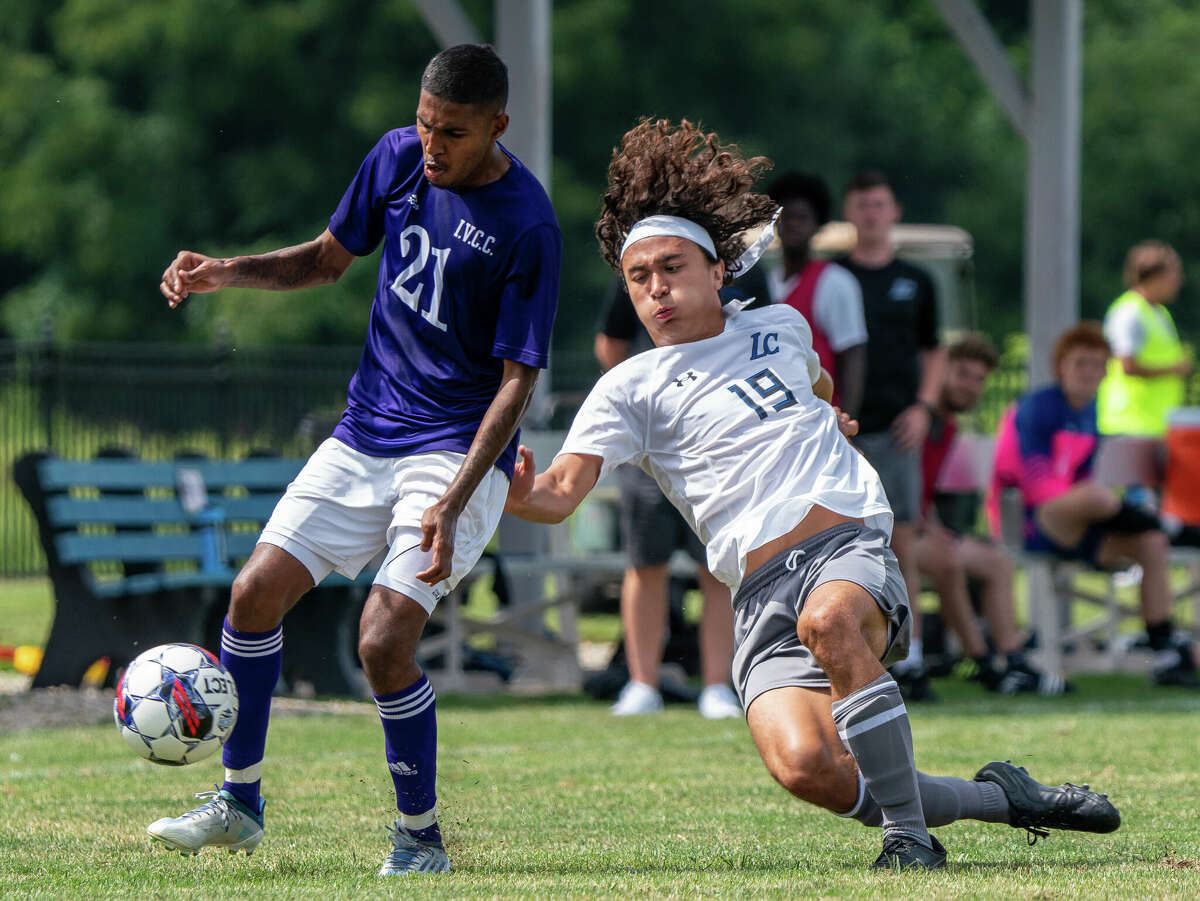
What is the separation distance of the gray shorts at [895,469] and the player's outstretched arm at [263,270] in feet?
13.0

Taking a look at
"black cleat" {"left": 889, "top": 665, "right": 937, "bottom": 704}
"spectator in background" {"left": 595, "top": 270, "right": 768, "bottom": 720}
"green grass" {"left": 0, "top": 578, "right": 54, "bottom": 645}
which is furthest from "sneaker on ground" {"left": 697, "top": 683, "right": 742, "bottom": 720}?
"green grass" {"left": 0, "top": 578, "right": 54, "bottom": 645}

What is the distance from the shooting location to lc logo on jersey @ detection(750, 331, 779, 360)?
483 cm

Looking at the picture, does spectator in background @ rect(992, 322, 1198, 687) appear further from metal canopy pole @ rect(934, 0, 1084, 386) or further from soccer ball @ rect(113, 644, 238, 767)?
soccer ball @ rect(113, 644, 238, 767)

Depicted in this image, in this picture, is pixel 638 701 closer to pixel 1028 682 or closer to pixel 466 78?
pixel 1028 682

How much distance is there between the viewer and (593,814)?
5582 mm

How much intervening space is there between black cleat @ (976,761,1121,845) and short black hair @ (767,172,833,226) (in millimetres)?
4171

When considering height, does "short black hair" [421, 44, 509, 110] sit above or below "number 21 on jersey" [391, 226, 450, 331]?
above

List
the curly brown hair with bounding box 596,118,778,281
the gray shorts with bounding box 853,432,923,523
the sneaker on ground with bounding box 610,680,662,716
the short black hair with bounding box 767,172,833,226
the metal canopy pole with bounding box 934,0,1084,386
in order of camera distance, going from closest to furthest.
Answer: the curly brown hair with bounding box 596,118,778,281 → the sneaker on ground with bounding box 610,680,662,716 → the short black hair with bounding box 767,172,833,226 → the gray shorts with bounding box 853,432,923,523 → the metal canopy pole with bounding box 934,0,1084,386

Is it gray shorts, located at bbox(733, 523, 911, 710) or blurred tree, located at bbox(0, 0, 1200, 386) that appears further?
blurred tree, located at bbox(0, 0, 1200, 386)

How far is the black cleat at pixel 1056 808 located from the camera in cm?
468

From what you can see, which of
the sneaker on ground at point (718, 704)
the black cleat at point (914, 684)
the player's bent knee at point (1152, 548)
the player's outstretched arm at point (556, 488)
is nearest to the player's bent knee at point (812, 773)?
the player's outstretched arm at point (556, 488)

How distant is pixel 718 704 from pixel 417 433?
12.3ft

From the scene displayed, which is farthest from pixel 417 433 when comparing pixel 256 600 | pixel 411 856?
pixel 411 856

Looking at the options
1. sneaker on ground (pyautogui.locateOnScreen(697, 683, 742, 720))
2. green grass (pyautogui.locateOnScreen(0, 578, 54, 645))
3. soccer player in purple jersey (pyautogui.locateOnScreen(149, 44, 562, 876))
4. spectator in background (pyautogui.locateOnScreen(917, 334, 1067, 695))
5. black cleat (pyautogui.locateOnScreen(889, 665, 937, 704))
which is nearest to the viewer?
soccer player in purple jersey (pyautogui.locateOnScreen(149, 44, 562, 876))
